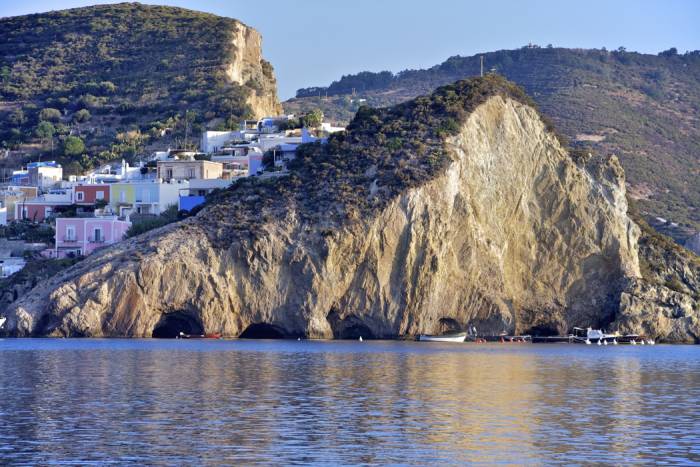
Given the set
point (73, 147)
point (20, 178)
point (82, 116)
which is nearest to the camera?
point (20, 178)

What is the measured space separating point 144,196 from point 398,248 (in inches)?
954

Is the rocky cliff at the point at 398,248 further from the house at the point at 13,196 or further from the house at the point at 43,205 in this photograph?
the house at the point at 13,196

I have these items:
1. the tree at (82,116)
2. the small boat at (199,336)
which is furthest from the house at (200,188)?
the tree at (82,116)

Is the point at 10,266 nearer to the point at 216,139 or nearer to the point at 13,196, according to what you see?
the point at 13,196

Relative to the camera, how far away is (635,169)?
137m

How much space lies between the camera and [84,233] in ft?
281

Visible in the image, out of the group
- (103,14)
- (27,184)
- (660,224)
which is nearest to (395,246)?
(27,184)

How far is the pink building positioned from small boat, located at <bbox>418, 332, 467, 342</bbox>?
2193 centimetres

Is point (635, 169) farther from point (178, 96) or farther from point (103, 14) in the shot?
point (103, 14)

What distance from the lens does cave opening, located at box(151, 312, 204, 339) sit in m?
71.6

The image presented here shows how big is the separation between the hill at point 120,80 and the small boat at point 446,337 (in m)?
41.8

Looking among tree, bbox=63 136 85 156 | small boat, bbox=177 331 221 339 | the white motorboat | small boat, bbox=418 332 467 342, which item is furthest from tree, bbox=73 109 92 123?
the white motorboat

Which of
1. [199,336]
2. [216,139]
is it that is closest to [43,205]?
[216,139]

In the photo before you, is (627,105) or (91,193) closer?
(91,193)
